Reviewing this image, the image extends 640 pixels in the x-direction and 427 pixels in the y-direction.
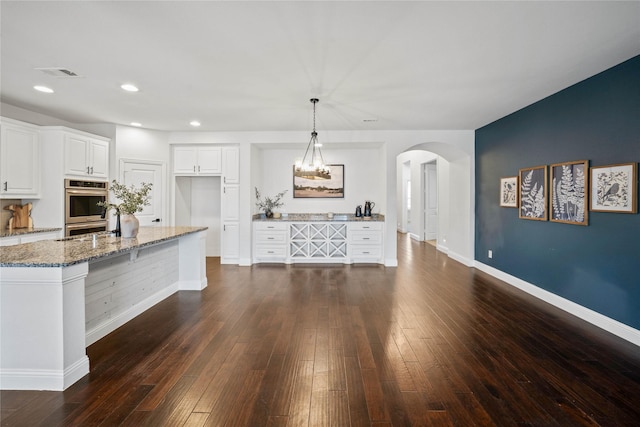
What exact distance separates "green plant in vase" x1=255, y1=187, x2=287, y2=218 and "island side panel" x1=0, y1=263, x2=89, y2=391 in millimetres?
4647

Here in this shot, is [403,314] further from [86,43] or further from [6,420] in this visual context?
[86,43]

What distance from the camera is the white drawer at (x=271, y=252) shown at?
6297 millimetres

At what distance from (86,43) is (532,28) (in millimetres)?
3677

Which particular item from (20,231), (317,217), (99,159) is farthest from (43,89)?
(317,217)

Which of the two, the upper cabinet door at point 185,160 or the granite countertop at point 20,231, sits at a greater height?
the upper cabinet door at point 185,160

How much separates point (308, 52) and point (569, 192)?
338 cm

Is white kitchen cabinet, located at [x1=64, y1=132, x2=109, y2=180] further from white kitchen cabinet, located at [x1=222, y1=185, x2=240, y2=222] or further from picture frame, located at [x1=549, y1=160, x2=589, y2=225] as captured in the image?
picture frame, located at [x1=549, y1=160, x2=589, y2=225]

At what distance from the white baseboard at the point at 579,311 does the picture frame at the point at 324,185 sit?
3.48 metres

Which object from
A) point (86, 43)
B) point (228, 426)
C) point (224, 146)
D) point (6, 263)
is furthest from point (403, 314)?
point (224, 146)

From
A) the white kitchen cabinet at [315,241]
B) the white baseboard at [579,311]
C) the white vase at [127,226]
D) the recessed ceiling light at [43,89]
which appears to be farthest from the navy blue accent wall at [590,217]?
the recessed ceiling light at [43,89]

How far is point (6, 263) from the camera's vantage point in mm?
2027

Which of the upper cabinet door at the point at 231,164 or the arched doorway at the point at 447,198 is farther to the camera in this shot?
the upper cabinet door at the point at 231,164

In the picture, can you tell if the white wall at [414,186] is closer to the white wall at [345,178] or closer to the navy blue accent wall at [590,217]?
the white wall at [345,178]

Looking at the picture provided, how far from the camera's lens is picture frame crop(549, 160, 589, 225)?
3.43 metres
